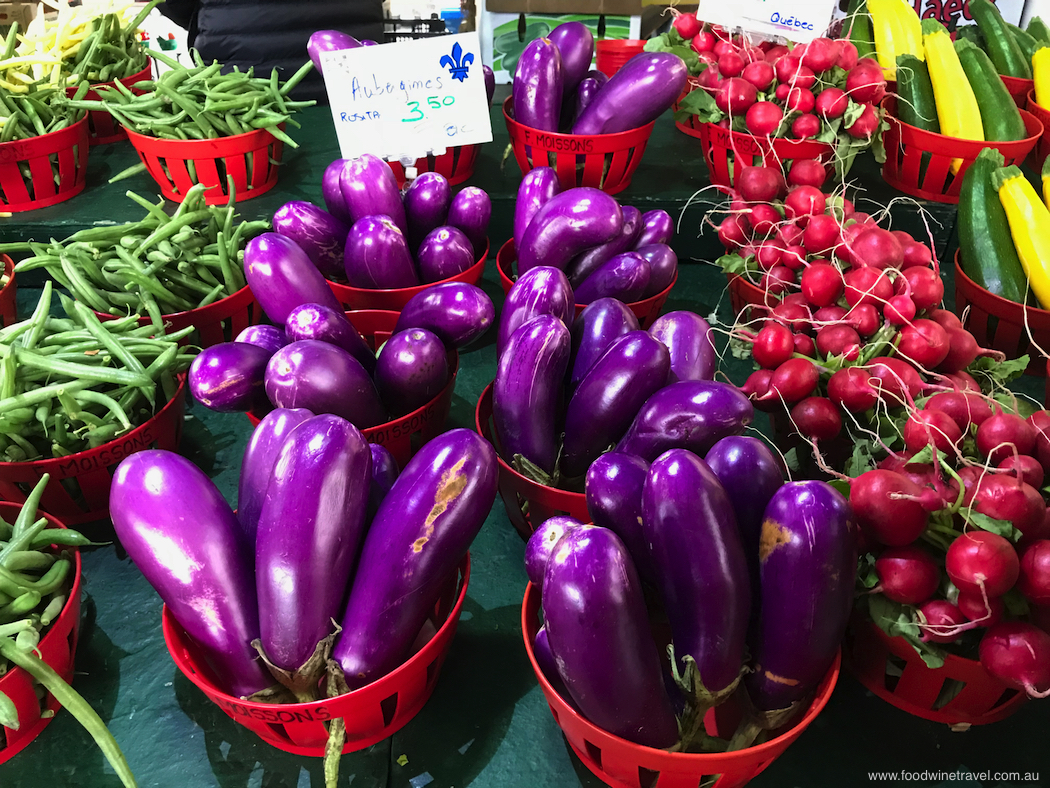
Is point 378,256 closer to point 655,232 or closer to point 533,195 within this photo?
point 533,195

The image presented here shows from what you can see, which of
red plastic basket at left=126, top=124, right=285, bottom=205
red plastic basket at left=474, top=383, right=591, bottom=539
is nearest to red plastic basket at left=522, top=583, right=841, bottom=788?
red plastic basket at left=474, top=383, right=591, bottom=539

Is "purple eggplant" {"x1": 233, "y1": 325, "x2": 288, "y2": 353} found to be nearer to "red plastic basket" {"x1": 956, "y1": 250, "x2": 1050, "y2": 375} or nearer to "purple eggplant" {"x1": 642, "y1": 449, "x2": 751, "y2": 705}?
"purple eggplant" {"x1": 642, "y1": 449, "x2": 751, "y2": 705}

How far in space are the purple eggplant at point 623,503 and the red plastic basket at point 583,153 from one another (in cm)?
94

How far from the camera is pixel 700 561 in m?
0.64

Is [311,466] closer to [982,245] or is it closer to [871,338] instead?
[871,338]

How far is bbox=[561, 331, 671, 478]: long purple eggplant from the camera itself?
84 cm

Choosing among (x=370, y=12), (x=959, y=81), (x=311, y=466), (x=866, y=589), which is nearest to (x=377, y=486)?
(x=311, y=466)

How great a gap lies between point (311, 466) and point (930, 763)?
70 centimetres

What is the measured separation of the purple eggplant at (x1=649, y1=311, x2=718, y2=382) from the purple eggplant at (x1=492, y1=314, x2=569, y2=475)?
0.15 meters

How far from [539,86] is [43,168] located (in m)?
1.05

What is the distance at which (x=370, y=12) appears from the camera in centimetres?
237

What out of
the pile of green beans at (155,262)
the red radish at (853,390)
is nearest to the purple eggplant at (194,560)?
the pile of green beans at (155,262)

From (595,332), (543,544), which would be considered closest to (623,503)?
(543,544)

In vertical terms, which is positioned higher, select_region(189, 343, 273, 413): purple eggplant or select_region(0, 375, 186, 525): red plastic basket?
select_region(189, 343, 273, 413): purple eggplant
